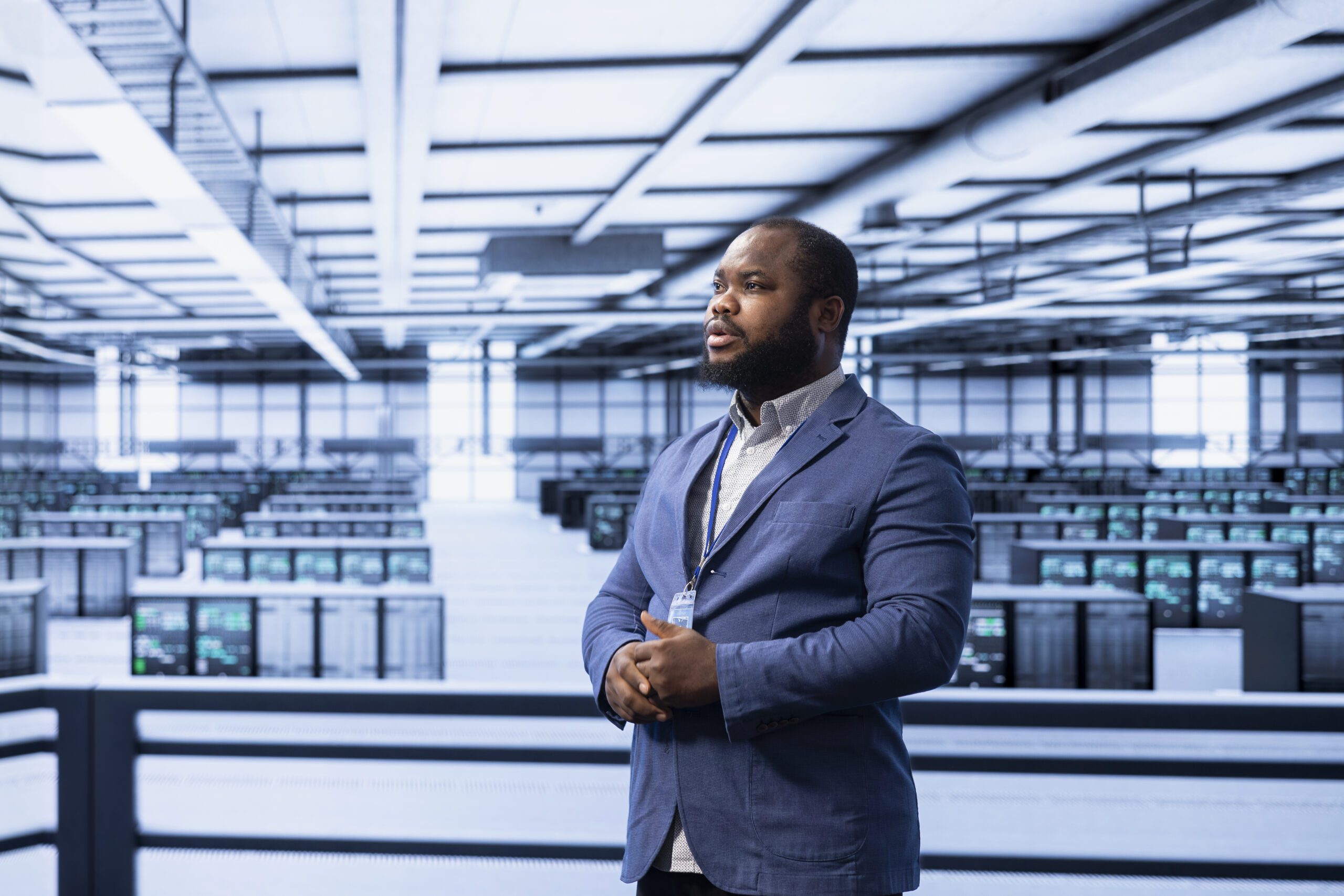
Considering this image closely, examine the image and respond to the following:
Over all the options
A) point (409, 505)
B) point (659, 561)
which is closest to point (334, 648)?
point (659, 561)

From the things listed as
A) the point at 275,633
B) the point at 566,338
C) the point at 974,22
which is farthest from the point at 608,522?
the point at 974,22

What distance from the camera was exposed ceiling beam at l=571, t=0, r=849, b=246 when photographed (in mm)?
4703

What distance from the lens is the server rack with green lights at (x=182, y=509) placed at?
54.3ft

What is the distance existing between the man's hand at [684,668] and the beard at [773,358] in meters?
0.40

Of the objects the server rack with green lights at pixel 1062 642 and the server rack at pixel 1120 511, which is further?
the server rack at pixel 1120 511

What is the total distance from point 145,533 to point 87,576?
2.78m

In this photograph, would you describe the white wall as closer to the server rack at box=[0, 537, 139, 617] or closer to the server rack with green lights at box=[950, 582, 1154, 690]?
the server rack at box=[0, 537, 139, 617]

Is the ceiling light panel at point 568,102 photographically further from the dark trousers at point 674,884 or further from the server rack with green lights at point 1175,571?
the dark trousers at point 674,884

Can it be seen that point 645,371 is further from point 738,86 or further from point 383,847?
point 383,847

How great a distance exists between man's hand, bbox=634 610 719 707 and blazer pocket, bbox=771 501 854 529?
0.70 feet

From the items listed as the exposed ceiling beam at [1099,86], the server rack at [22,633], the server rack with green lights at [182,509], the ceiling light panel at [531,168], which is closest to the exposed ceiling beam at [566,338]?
the ceiling light panel at [531,168]

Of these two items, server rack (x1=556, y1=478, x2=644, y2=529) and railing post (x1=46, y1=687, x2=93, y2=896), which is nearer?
railing post (x1=46, y1=687, x2=93, y2=896)

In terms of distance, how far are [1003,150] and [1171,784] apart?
5030 millimetres

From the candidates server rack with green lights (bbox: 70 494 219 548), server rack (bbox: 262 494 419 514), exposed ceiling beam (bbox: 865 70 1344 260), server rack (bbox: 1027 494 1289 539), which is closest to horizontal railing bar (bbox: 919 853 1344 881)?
exposed ceiling beam (bbox: 865 70 1344 260)
